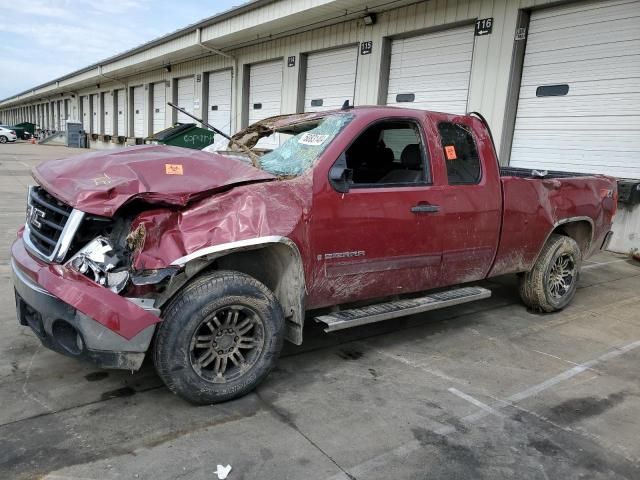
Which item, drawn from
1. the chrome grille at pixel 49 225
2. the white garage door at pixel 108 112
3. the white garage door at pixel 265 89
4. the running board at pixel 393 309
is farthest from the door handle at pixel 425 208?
the white garage door at pixel 108 112

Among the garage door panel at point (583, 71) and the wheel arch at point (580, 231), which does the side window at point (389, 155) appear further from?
the garage door panel at point (583, 71)

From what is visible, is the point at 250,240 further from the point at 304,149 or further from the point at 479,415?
the point at 479,415

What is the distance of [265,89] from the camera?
17.3 m

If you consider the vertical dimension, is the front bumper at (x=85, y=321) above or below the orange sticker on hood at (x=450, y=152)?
below

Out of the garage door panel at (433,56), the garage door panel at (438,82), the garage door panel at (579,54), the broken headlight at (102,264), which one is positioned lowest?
the broken headlight at (102,264)

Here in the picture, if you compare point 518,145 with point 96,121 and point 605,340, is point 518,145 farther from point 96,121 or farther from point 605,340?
point 96,121

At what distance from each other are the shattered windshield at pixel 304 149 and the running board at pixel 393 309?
1103 millimetres

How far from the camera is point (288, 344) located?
4.36 meters

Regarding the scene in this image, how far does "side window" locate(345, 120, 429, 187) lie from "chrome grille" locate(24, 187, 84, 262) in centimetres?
208

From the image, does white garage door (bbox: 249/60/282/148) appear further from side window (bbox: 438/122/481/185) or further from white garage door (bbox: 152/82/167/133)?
side window (bbox: 438/122/481/185)

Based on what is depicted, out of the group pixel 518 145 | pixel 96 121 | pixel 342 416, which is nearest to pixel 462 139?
pixel 342 416

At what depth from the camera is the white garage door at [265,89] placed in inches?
654

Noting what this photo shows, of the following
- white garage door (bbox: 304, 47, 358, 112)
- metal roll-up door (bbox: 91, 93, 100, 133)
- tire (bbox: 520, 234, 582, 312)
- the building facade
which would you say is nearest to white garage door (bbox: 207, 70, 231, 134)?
the building facade

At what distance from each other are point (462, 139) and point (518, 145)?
618cm
